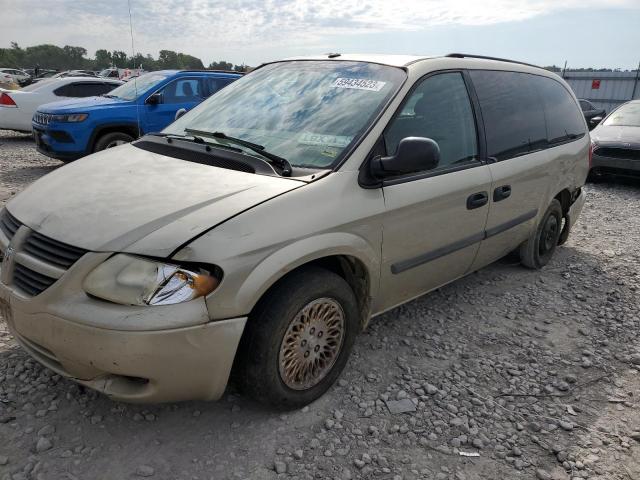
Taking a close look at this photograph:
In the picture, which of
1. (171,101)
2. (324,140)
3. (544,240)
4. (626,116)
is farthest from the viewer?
(626,116)

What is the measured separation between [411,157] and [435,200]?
0.55 metres

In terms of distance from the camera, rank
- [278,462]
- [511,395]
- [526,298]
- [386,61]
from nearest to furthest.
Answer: [278,462]
[511,395]
[386,61]
[526,298]

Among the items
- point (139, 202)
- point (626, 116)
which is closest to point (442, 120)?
point (139, 202)

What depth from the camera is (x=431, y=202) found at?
2.96 meters

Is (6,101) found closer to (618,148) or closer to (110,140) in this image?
(110,140)

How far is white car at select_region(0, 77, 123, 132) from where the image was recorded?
34.5ft

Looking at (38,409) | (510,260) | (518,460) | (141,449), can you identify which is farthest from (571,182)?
(38,409)

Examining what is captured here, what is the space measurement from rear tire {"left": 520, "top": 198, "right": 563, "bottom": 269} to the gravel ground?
34.7 inches

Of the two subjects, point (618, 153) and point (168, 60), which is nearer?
point (168, 60)

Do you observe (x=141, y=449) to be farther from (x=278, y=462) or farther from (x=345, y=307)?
(x=345, y=307)

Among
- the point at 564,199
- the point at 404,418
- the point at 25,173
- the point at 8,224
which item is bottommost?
the point at 25,173

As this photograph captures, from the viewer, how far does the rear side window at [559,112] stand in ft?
14.0

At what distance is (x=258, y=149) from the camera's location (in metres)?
2.78

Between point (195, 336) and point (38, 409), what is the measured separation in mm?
1068
